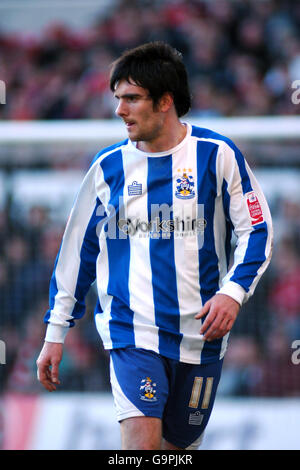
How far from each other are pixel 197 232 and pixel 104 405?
2.59 metres

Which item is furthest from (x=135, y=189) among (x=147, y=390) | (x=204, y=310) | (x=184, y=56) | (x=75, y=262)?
(x=184, y=56)

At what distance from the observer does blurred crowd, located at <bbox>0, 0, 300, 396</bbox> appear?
5.59 metres

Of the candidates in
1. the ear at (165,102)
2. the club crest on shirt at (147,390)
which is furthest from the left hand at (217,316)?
the ear at (165,102)

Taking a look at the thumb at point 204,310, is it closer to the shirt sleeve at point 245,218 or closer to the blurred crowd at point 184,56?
the shirt sleeve at point 245,218

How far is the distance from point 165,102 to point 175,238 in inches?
23.0

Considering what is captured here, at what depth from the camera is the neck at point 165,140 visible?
3.34 m

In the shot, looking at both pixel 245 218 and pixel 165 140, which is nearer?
pixel 245 218

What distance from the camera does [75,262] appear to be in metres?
3.50

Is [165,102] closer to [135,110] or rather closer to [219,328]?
[135,110]

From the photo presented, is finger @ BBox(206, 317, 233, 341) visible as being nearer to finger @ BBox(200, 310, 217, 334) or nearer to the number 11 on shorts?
finger @ BBox(200, 310, 217, 334)

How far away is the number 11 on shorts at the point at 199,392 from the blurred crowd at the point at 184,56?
437 centimetres

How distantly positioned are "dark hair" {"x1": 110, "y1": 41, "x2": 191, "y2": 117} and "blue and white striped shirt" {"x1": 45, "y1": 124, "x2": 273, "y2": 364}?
0.77ft
